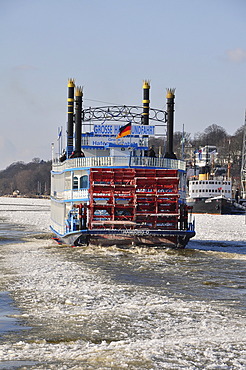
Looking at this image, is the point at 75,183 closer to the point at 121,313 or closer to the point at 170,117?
the point at 170,117

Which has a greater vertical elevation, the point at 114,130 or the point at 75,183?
the point at 114,130

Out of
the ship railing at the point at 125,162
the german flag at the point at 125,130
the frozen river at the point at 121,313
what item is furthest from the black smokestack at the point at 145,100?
the frozen river at the point at 121,313

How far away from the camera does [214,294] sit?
42.4 feet

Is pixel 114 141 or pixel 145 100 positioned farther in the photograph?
pixel 145 100

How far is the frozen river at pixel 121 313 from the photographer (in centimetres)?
787

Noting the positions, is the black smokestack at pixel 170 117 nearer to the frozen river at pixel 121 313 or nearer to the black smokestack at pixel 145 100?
the black smokestack at pixel 145 100

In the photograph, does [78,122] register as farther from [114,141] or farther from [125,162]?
[125,162]

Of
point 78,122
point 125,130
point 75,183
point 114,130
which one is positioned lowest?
point 75,183

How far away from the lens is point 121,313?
1058 cm

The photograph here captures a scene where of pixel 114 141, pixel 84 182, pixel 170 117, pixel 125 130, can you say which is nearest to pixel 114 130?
pixel 114 141

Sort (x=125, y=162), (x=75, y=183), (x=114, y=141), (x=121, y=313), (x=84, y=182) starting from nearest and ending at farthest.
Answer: (x=121, y=313) → (x=125, y=162) → (x=84, y=182) → (x=75, y=183) → (x=114, y=141)

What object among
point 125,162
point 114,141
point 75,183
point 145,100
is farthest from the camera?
point 145,100

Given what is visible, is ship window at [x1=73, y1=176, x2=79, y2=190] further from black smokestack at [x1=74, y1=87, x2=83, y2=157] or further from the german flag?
the german flag

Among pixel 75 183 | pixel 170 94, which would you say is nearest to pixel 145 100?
pixel 170 94
